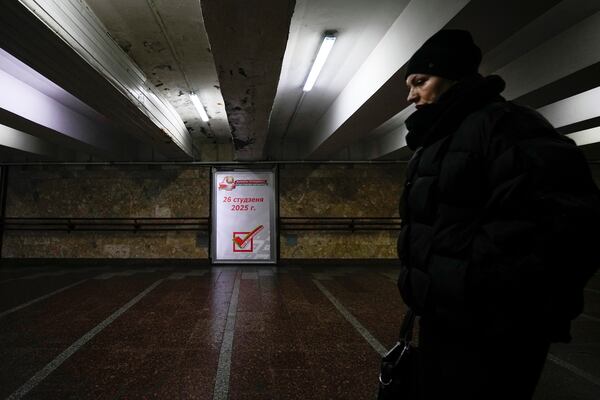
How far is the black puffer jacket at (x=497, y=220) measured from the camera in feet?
2.51

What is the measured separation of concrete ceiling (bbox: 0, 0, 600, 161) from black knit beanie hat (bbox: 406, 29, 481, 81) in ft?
5.62

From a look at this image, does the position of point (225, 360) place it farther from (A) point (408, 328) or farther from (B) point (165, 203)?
(B) point (165, 203)

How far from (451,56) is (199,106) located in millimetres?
5629

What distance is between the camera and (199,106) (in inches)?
238

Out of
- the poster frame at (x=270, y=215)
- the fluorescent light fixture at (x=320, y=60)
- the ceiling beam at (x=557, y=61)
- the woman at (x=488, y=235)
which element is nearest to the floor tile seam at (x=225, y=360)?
the woman at (x=488, y=235)

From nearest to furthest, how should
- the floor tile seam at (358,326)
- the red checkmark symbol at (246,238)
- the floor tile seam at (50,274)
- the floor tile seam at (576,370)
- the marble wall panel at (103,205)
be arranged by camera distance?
the floor tile seam at (576,370)
the floor tile seam at (358,326)
the floor tile seam at (50,274)
the marble wall panel at (103,205)
the red checkmark symbol at (246,238)

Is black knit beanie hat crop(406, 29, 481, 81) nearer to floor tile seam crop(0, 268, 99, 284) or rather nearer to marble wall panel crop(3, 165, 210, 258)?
floor tile seam crop(0, 268, 99, 284)

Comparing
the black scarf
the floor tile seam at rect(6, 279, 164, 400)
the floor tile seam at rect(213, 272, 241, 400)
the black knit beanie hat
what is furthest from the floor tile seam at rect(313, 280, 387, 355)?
the floor tile seam at rect(6, 279, 164, 400)

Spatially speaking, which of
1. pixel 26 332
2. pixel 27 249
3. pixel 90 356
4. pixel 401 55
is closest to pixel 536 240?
pixel 401 55

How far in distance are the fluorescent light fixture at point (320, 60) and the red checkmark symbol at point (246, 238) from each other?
15.4 feet

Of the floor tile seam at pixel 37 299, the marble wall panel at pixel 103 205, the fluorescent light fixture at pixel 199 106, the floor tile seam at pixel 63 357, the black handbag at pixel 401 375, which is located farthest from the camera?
the marble wall panel at pixel 103 205

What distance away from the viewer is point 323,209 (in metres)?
9.14

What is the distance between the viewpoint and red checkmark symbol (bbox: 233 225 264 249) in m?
8.95

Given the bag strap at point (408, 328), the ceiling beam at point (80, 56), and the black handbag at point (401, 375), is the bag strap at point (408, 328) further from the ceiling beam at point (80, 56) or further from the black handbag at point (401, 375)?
the ceiling beam at point (80, 56)
